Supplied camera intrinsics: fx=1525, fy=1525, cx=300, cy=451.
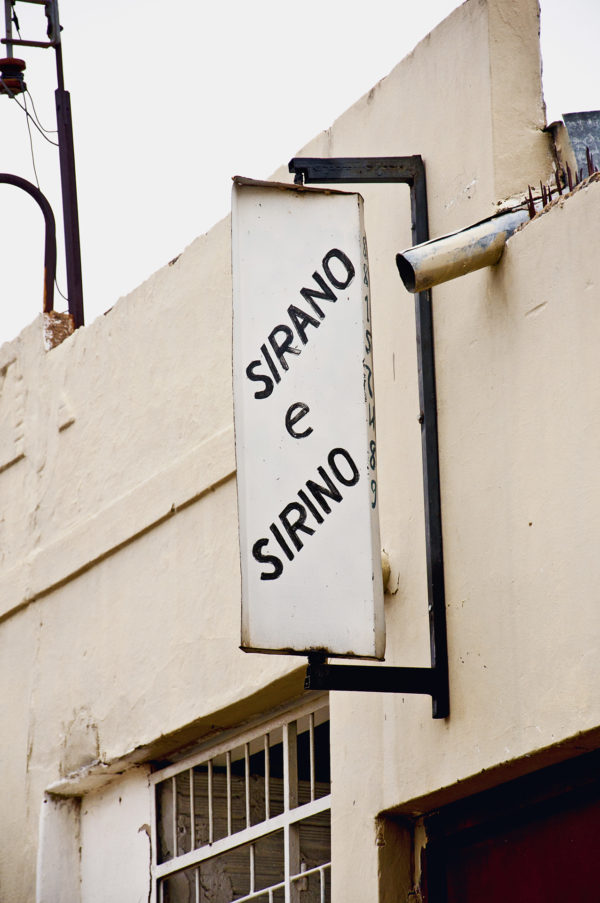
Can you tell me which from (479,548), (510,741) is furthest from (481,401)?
(510,741)

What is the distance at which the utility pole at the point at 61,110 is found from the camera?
9.32 metres

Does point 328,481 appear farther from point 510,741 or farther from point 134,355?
point 134,355

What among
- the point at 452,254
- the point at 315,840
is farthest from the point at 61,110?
the point at 315,840

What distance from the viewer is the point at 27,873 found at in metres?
7.29

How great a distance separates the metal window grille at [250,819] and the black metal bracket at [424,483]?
40.6 inches

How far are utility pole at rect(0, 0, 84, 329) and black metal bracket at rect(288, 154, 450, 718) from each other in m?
3.63

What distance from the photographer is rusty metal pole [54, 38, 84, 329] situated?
360 inches

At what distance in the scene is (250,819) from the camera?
6535 millimetres

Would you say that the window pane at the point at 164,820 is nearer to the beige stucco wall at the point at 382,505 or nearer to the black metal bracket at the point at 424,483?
the beige stucco wall at the point at 382,505

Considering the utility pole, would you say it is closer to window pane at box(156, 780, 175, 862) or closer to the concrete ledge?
the concrete ledge

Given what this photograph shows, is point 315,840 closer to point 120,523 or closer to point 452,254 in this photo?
point 120,523

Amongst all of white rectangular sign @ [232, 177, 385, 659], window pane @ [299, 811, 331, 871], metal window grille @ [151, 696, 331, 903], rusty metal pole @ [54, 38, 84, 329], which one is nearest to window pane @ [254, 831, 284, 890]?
metal window grille @ [151, 696, 331, 903]

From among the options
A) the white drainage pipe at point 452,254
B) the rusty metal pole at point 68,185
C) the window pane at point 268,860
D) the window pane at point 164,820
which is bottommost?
the window pane at point 268,860

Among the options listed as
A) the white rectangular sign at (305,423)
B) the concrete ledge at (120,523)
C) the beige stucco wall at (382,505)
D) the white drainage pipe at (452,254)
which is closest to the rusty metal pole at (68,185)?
the beige stucco wall at (382,505)
